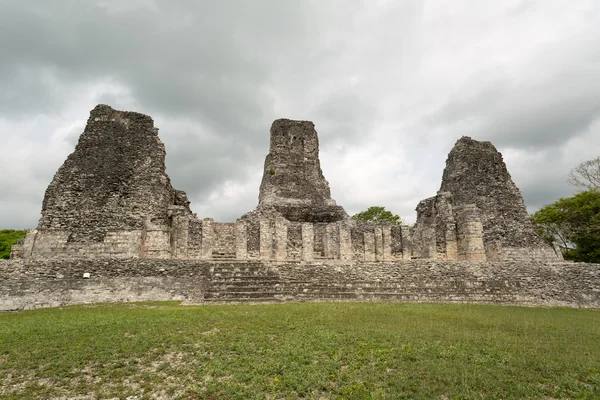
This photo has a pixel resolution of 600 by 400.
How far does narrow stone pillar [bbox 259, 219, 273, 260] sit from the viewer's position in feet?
58.0

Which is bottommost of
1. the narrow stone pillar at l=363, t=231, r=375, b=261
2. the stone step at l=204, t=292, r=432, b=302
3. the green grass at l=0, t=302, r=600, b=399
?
the green grass at l=0, t=302, r=600, b=399

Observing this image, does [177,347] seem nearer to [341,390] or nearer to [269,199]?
[341,390]

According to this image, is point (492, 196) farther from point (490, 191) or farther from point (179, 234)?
point (179, 234)

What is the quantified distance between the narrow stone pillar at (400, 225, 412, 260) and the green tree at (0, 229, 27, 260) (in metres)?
31.0

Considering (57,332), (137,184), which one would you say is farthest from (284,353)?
(137,184)

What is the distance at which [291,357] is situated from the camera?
5969mm

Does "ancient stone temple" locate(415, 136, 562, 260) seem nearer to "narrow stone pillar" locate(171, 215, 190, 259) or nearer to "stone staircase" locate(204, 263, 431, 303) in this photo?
"stone staircase" locate(204, 263, 431, 303)

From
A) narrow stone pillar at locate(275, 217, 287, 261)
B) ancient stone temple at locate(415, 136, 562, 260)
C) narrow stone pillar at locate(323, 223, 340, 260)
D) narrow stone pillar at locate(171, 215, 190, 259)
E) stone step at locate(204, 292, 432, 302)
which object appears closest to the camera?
stone step at locate(204, 292, 432, 302)

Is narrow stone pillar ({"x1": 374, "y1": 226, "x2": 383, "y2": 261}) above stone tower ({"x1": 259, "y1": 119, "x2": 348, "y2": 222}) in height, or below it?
below

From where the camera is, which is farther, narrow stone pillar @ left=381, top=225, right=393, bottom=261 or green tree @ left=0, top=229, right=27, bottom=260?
green tree @ left=0, top=229, right=27, bottom=260

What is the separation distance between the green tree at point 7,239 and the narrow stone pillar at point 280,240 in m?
25.8

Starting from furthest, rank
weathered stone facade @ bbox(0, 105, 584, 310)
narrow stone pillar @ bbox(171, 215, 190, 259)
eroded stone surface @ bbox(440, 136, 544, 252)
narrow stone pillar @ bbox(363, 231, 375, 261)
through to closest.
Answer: eroded stone surface @ bbox(440, 136, 544, 252) → narrow stone pillar @ bbox(363, 231, 375, 261) → narrow stone pillar @ bbox(171, 215, 190, 259) → weathered stone facade @ bbox(0, 105, 584, 310)

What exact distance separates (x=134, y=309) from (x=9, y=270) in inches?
212

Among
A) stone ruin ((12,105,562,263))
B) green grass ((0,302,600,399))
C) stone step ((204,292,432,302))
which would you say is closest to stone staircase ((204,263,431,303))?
stone step ((204,292,432,302))
